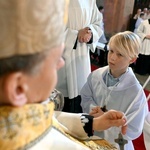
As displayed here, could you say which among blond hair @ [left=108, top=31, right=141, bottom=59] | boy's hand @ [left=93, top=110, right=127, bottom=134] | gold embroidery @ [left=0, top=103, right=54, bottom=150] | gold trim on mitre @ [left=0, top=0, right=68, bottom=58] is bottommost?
boy's hand @ [left=93, top=110, right=127, bottom=134]

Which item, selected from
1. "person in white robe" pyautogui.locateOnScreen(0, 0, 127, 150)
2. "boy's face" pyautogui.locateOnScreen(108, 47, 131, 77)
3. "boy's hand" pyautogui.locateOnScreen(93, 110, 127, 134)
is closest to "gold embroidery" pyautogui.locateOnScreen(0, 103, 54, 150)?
"person in white robe" pyautogui.locateOnScreen(0, 0, 127, 150)

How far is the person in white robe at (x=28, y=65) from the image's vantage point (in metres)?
0.40

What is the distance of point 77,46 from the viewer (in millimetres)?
2020

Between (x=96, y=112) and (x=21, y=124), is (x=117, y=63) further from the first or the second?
(x=21, y=124)

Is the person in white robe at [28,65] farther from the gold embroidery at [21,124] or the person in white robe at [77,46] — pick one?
the person in white robe at [77,46]

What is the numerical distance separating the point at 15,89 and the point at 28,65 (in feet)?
0.15

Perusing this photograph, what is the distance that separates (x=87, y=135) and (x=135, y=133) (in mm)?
657

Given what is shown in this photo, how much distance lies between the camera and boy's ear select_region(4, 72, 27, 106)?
0.42 metres

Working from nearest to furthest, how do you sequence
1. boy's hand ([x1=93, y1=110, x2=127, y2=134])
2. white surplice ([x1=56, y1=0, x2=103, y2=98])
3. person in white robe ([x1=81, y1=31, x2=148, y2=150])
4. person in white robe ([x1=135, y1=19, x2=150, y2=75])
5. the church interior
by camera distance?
boy's hand ([x1=93, y1=110, x2=127, y2=134]) < person in white robe ([x1=81, y1=31, x2=148, y2=150]) < white surplice ([x1=56, y1=0, x2=103, y2=98]) < person in white robe ([x1=135, y1=19, x2=150, y2=75]) < the church interior

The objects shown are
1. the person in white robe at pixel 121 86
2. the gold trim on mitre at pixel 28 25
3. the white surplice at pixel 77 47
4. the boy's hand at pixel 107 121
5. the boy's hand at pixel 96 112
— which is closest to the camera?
the gold trim on mitre at pixel 28 25

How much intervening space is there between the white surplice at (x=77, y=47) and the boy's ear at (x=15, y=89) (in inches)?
59.5

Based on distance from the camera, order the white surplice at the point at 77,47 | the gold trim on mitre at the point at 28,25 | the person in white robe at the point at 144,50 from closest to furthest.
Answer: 1. the gold trim on mitre at the point at 28,25
2. the white surplice at the point at 77,47
3. the person in white robe at the point at 144,50

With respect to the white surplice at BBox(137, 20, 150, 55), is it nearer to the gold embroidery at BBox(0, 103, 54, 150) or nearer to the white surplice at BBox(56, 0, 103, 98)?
the white surplice at BBox(56, 0, 103, 98)

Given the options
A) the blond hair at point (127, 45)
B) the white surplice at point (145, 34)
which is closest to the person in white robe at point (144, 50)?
the white surplice at point (145, 34)
